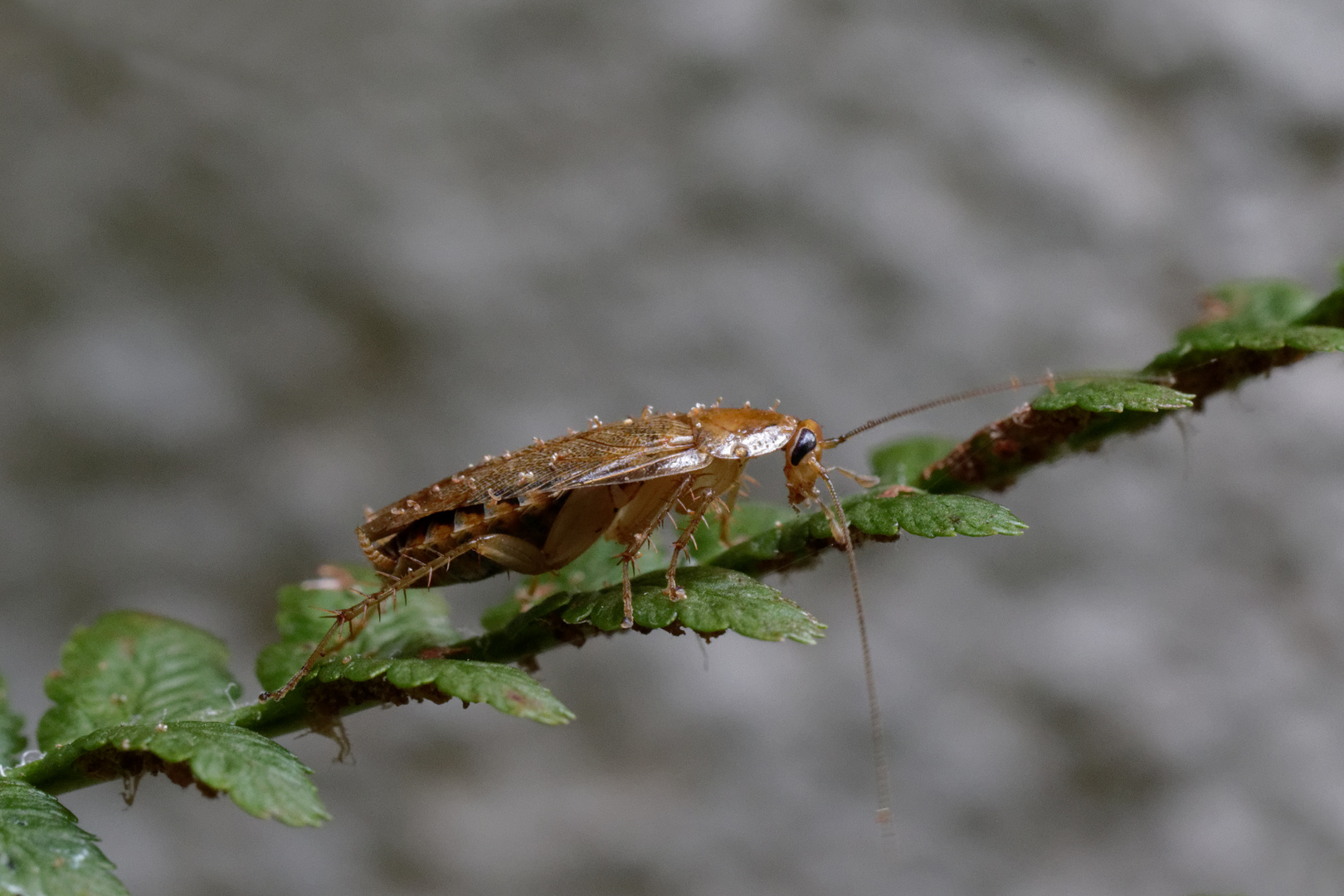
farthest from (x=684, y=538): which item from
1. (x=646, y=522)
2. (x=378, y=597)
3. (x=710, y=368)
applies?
(x=710, y=368)

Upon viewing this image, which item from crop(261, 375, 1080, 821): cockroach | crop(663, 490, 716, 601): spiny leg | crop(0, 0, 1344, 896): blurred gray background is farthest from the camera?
crop(0, 0, 1344, 896): blurred gray background

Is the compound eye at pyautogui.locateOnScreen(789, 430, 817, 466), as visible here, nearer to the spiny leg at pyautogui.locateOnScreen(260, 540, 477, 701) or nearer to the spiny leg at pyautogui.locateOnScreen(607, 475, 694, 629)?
the spiny leg at pyautogui.locateOnScreen(607, 475, 694, 629)

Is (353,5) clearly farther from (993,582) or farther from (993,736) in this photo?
(993,736)

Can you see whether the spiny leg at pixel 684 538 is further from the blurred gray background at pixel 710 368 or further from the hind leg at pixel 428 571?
the blurred gray background at pixel 710 368

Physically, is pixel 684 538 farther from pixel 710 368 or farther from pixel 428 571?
pixel 710 368

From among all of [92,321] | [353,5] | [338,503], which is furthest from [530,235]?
[92,321]

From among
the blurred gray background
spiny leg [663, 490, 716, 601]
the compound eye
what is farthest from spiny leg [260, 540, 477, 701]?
the blurred gray background

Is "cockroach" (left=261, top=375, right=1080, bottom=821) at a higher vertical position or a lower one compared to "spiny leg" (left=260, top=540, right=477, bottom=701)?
higher

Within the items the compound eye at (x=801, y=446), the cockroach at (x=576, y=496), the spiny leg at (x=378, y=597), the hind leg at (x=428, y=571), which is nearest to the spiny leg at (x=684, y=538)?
the cockroach at (x=576, y=496)
